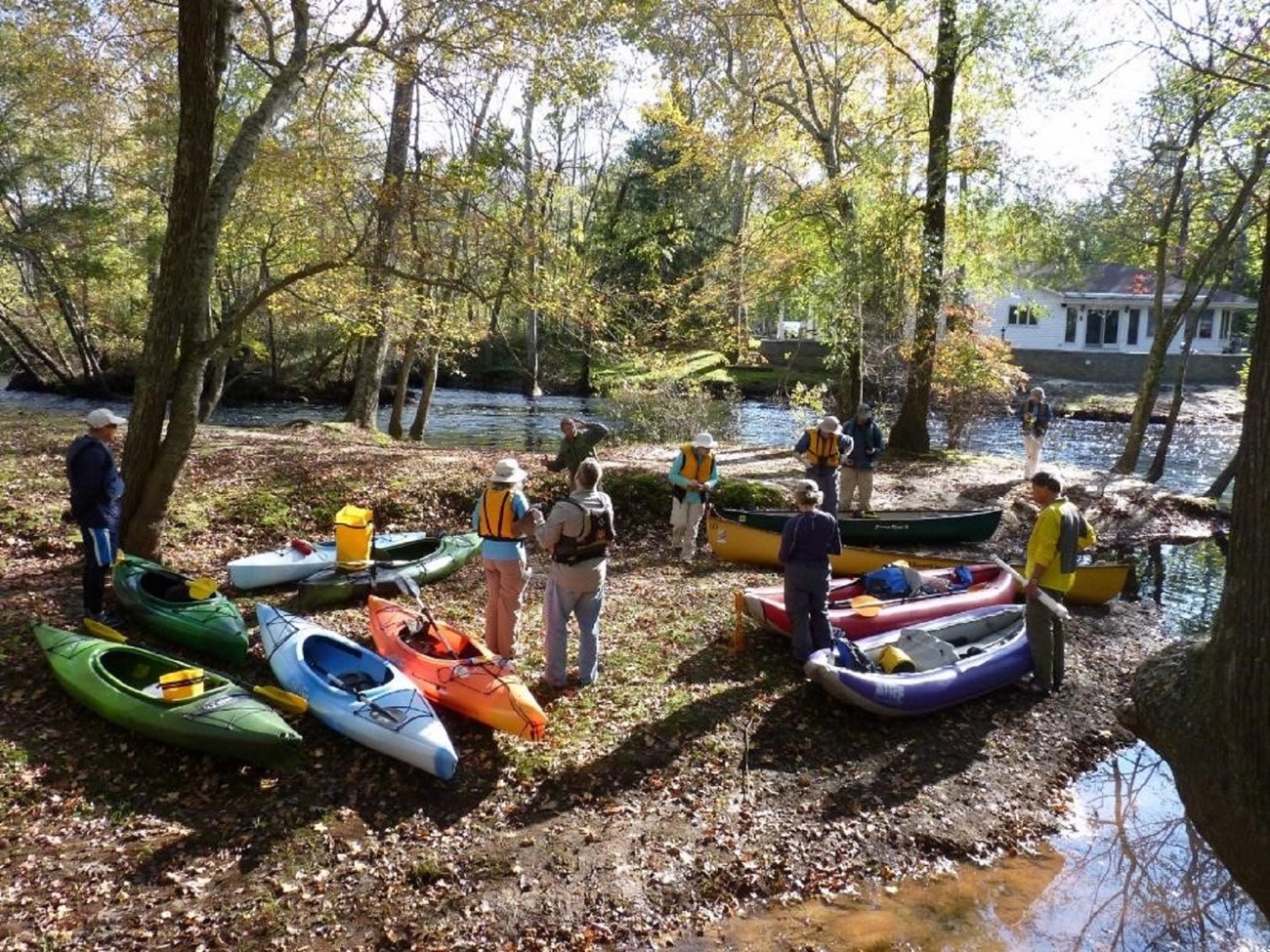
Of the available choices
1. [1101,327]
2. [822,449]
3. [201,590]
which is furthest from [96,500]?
[1101,327]

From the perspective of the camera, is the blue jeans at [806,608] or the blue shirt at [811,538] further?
the blue jeans at [806,608]

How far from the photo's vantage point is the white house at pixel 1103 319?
4219 centimetres

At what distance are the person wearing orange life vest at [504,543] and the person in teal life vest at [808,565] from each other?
234 cm

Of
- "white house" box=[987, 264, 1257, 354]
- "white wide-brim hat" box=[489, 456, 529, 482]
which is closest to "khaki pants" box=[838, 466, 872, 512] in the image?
"white wide-brim hat" box=[489, 456, 529, 482]

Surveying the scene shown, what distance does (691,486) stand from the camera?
1101cm

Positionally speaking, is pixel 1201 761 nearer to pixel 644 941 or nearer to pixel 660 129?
pixel 644 941

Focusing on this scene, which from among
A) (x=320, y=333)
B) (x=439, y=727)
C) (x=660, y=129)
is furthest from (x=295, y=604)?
(x=660, y=129)

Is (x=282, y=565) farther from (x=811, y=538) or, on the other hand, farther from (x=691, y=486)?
(x=811, y=538)

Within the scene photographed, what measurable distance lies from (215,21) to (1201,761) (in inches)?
389

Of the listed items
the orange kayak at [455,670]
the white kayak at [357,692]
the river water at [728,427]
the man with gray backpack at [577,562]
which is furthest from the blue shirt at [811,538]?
the river water at [728,427]

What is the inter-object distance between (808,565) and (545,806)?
→ 321 cm

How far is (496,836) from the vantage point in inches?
216

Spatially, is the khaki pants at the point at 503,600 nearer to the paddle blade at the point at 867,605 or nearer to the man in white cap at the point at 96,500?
the man in white cap at the point at 96,500

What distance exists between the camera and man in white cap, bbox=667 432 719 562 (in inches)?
433
